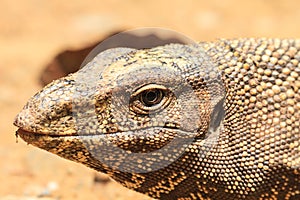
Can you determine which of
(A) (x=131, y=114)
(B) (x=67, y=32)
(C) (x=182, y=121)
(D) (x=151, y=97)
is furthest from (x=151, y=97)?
(B) (x=67, y=32)


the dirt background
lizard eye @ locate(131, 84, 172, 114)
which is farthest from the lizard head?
the dirt background

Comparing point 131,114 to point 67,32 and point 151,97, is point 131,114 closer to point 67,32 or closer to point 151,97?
point 151,97

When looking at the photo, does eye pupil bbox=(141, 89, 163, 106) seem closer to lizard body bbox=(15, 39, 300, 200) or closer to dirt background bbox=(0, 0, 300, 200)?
lizard body bbox=(15, 39, 300, 200)

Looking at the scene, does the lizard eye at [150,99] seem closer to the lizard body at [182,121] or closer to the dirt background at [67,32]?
the lizard body at [182,121]

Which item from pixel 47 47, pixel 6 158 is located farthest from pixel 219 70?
pixel 47 47

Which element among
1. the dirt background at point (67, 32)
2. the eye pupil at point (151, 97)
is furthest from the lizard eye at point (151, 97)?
the dirt background at point (67, 32)
